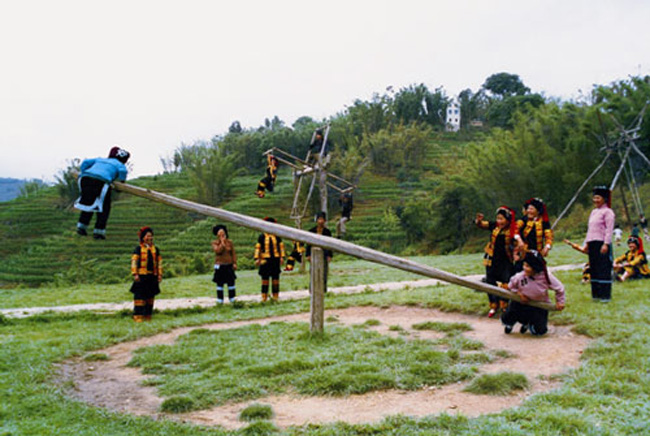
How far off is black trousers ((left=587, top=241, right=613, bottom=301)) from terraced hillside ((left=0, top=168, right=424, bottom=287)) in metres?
15.0

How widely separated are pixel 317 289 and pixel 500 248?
289 centimetres

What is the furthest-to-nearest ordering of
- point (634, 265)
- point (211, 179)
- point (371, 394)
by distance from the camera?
point (211, 179)
point (634, 265)
point (371, 394)

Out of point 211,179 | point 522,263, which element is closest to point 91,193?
point 522,263

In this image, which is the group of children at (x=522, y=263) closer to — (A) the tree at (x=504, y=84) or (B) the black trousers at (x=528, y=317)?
(B) the black trousers at (x=528, y=317)

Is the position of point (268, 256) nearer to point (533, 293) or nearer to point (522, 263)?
point (522, 263)

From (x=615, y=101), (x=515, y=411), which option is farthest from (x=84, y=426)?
(x=615, y=101)

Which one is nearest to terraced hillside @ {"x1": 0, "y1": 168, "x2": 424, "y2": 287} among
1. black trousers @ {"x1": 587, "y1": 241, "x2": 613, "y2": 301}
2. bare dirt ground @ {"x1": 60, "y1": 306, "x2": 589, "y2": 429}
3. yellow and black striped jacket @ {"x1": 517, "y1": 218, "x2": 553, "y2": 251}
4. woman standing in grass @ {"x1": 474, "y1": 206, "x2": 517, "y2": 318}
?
bare dirt ground @ {"x1": 60, "y1": 306, "x2": 589, "y2": 429}

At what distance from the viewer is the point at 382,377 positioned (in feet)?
15.5

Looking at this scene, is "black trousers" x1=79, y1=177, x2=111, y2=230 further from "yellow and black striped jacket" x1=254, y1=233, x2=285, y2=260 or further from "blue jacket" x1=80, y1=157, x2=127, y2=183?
"yellow and black striped jacket" x1=254, y1=233, x2=285, y2=260

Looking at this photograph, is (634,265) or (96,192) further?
(634,265)

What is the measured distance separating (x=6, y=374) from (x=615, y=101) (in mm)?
26836

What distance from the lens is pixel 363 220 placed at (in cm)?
3130

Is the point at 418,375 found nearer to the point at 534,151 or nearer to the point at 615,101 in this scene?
the point at 534,151

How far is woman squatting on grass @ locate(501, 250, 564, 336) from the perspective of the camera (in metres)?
6.26
